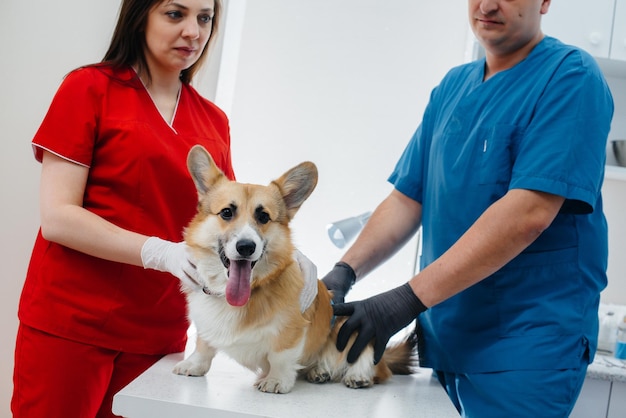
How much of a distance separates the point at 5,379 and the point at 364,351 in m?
1.60

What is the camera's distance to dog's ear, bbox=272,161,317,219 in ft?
4.58

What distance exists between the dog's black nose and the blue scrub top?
0.58 metres

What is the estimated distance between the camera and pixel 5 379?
2359mm

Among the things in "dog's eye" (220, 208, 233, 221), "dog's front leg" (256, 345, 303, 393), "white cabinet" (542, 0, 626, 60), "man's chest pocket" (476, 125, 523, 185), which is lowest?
"dog's front leg" (256, 345, 303, 393)

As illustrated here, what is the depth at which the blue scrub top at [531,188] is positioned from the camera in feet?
4.58

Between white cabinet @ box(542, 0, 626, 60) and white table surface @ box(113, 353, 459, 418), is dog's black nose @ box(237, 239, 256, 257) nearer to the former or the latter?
white table surface @ box(113, 353, 459, 418)

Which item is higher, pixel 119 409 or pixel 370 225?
pixel 370 225

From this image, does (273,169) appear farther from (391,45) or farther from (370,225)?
(370,225)

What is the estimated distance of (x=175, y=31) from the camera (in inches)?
63.4

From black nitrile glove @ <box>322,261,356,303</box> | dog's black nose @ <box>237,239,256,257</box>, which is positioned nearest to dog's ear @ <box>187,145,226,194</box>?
dog's black nose @ <box>237,239,256,257</box>

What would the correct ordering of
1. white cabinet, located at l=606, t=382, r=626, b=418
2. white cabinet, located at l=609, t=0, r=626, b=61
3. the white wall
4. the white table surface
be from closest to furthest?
1. the white table surface
2. white cabinet, located at l=606, t=382, r=626, b=418
3. white cabinet, located at l=609, t=0, r=626, b=61
4. the white wall

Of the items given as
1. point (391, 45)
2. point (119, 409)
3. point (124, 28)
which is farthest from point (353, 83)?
point (119, 409)

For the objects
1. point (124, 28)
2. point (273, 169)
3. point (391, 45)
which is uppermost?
point (391, 45)

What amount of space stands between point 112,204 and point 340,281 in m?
0.63
